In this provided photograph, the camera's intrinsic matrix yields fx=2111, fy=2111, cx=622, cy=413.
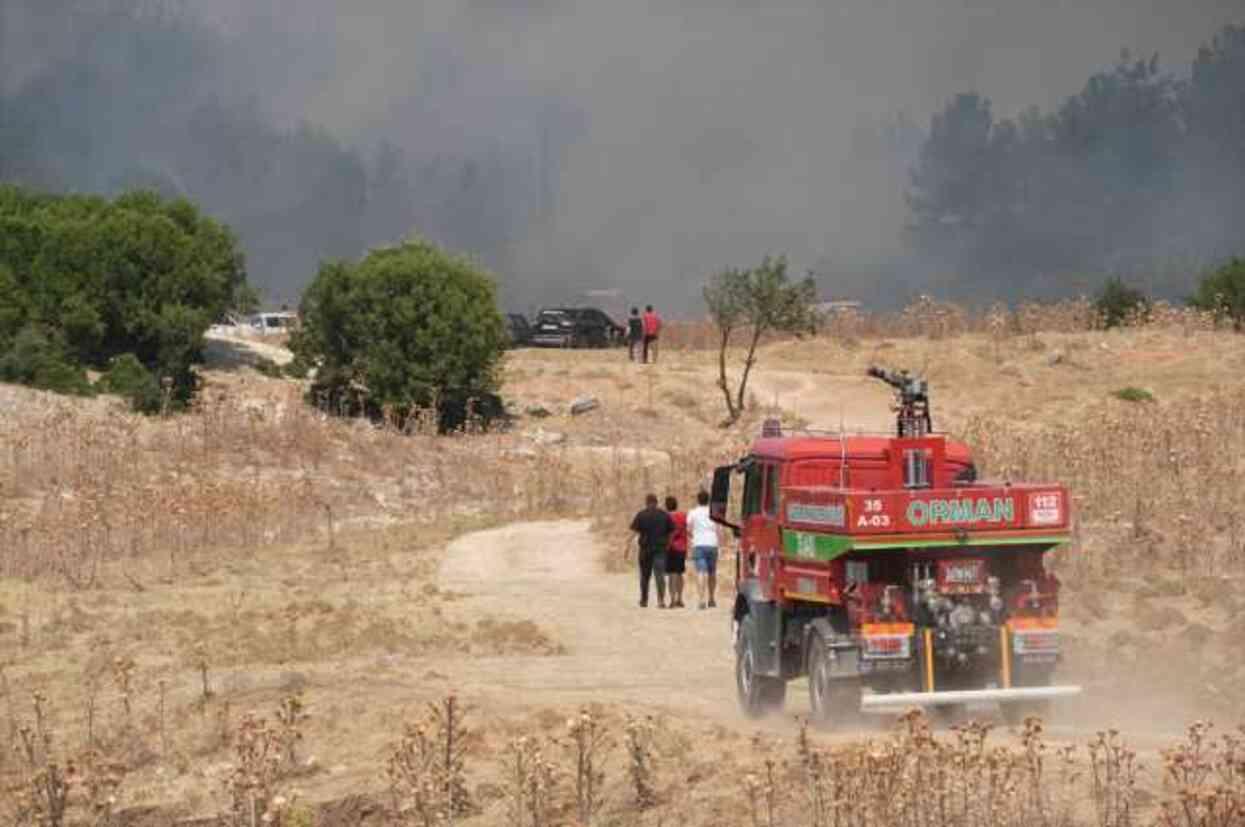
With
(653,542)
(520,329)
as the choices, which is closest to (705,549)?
(653,542)

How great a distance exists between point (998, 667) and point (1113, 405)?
110 ft

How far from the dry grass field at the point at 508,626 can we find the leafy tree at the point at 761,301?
1762mm

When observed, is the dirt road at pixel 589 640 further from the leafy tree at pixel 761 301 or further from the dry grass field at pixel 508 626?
the leafy tree at pixel 761 301

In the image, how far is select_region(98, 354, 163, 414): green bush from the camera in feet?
154

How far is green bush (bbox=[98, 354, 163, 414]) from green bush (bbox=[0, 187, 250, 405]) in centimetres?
85

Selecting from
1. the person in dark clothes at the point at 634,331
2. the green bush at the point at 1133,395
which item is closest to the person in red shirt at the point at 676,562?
the green bush at the point at 1133,395

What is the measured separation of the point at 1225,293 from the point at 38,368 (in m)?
34.9

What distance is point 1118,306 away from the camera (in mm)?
63812

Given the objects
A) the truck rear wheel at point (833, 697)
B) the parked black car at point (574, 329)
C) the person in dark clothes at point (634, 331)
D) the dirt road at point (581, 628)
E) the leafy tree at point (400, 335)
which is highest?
the parked black car at point (574, 329)

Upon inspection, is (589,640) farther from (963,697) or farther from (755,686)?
(963,697)

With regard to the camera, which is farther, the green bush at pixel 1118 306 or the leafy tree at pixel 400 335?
the green bush at pixel 1118 306

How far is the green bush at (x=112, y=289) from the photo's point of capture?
50.2m

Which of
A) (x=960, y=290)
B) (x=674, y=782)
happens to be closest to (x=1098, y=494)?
(x=674, y=782)

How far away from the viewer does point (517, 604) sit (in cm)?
2788
